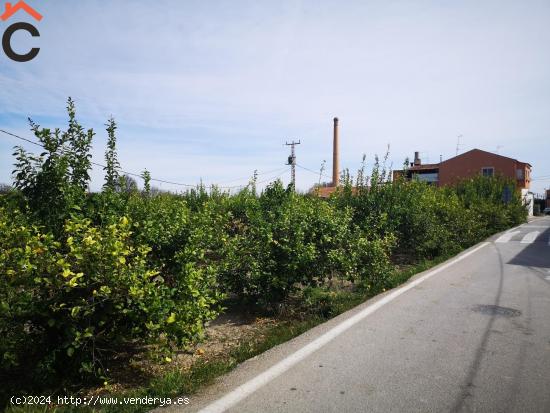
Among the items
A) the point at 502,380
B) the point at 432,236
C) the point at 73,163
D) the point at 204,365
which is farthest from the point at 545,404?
the point at 432,236

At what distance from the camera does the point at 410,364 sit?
12.3 feet

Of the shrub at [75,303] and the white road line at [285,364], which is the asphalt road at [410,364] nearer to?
the white road line at [285,364]

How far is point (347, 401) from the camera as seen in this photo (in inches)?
120

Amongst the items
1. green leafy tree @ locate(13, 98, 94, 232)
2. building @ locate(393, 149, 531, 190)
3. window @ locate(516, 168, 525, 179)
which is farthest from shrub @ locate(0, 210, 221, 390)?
window @ locate(516, 168, 525, 179)

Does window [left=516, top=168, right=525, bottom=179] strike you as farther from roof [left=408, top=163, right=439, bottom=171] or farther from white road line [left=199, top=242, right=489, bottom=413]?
white road line [left=199, top=242, right=489, bottom=413]

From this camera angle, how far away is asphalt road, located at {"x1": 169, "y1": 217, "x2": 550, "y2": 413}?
3043mm

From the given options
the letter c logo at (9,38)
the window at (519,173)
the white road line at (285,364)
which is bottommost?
the white road line at (285,364)

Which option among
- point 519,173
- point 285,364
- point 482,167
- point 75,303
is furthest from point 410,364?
point 519,173

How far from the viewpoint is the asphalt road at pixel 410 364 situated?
3.04 meters

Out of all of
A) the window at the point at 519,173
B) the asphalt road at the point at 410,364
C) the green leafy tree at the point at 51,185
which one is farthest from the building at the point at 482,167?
the green leafy tree at the point at 51,185

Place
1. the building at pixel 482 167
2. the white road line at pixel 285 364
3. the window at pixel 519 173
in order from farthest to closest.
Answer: the window at pixel 519 173 → the building at pixel 482 167 → the white road line at pixel 285 364

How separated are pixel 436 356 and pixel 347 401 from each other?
1452 mm

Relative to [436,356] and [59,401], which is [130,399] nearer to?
[59,401]

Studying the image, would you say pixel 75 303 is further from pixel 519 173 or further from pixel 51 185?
pixel 519 173
